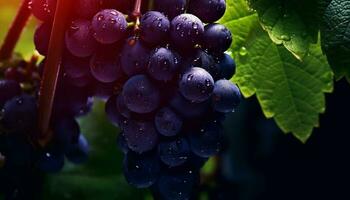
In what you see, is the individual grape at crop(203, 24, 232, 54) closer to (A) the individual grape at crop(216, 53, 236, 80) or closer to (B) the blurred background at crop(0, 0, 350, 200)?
(A) the individual grape at crop(216, 53, 236, 80)

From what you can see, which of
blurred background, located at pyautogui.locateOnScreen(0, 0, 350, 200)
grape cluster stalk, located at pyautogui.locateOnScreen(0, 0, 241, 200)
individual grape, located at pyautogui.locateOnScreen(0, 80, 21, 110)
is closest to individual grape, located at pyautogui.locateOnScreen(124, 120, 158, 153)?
grape cluster stalk, located at pyautogui.locateOnScreen(0, 0, 241, 200)

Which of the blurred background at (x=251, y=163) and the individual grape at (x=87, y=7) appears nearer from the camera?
the individual grape at (x=87, y=7)

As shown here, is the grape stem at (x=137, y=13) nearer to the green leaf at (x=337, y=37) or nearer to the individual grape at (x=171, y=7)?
the individual grape at (x=171, y=7)

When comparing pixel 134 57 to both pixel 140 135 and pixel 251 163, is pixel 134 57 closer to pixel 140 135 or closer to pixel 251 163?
pixel 140 135

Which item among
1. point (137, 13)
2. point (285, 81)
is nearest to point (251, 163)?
point (285, 81)

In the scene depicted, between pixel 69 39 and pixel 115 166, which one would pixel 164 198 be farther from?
pixel 115 166

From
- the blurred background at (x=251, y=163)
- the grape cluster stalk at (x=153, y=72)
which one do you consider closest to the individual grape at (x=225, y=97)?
the grape cluster stalk at (x=153, y=72)
